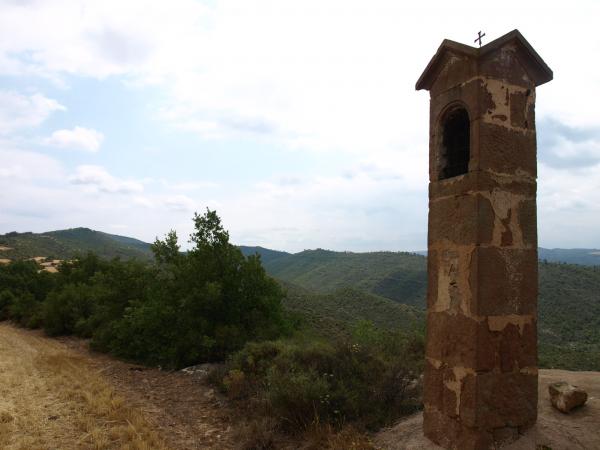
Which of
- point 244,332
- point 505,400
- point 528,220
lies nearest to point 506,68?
point 528,220

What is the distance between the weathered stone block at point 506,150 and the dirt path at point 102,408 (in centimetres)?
544

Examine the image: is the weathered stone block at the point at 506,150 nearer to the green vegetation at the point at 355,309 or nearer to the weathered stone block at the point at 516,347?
the weathered stone block at the point at 516,347

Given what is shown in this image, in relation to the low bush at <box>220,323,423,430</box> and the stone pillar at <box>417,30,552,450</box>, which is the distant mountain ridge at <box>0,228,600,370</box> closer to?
the low bush at <box>220,323,423,430</box>

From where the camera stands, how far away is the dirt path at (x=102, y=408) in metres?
6.43

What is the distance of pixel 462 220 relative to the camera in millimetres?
5012

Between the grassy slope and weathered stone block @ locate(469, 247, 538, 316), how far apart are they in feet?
116

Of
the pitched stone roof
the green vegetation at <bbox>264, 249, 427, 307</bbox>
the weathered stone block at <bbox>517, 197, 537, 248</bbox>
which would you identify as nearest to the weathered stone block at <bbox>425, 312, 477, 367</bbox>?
the weathered stone block at <bbox>517, 197, 537, 248</bbox>

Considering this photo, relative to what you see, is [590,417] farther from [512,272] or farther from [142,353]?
[142,353]

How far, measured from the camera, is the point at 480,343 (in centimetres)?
474

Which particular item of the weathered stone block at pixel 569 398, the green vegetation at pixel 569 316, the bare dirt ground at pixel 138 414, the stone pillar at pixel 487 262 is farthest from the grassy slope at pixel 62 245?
the weathered stone block at pixel 569 398

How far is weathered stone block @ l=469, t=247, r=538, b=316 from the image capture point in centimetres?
477

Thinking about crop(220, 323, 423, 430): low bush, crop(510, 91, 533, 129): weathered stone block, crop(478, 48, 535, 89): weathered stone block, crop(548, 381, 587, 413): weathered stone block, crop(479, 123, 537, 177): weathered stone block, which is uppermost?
crop(478, 48, 535, 89): weathered stone block

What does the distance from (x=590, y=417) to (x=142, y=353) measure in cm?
1095

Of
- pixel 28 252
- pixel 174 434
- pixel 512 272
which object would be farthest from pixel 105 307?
pixel 28 252
